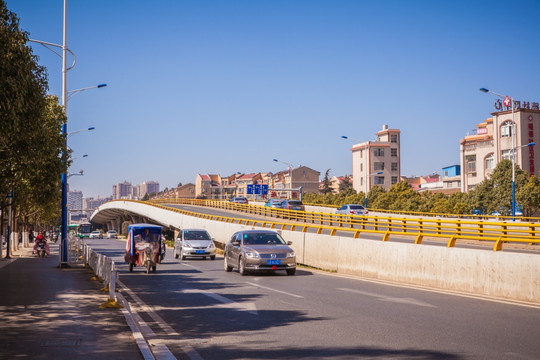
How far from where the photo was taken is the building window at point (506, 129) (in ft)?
238

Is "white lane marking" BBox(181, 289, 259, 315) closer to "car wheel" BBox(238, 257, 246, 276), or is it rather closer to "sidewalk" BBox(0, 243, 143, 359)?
"sidewalk" BBox(0, 243, 143, 359)

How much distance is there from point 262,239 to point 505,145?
197 ft

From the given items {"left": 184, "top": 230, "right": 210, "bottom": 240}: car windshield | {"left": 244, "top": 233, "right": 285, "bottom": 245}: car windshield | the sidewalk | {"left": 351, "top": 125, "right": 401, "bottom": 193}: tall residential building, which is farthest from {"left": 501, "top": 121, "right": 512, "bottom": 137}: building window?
the sidewalk

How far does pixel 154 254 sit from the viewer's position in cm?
2241

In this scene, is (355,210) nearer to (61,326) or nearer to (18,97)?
(18,97)

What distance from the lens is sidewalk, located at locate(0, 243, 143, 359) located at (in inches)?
296

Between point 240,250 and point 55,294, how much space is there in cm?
719

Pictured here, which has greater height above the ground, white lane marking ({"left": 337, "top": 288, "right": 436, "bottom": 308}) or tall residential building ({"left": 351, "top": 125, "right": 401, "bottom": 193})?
tall residential building ({"left": 351, "top": 125, "right": 401, "bottom": 193})

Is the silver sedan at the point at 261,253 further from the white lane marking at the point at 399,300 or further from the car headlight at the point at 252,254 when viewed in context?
the white lane marking at the point at 399,300

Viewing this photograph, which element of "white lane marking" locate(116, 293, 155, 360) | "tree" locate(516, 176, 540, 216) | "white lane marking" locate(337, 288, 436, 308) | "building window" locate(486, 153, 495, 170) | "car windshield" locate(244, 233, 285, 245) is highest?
"building window" locate(486, 153, 495, 170)

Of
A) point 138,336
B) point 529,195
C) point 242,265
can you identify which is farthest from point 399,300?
point 529,195

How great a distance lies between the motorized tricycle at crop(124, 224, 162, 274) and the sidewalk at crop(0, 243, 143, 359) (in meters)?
6.56

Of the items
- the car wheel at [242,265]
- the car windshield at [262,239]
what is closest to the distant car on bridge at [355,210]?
the car windshield at [262,239]

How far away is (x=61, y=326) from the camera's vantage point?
31.3 feet
